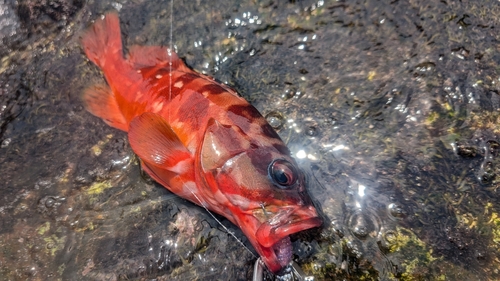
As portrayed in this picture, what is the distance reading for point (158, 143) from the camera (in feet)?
9.56

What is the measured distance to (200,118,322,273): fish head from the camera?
245cm

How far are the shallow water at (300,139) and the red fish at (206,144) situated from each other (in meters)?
0.21

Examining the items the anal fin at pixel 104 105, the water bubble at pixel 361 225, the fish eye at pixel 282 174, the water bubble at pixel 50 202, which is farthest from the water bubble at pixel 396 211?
the water bubble at pixel 50 202

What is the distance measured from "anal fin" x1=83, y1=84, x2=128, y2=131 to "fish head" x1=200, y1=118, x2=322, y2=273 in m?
1.10

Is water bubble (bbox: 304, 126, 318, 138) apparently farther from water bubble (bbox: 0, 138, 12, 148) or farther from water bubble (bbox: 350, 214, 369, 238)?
water bubble (bbox: 0, 138, 12, 148)

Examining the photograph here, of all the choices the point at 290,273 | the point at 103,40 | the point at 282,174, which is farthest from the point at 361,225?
the point at 103,40

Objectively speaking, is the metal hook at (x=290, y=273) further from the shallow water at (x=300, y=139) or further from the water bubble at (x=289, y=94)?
the water bubble at (x=289, y=94)

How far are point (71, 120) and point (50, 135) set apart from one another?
21cm

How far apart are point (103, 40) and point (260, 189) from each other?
88.6 inches

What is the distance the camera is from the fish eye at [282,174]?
8.36ft

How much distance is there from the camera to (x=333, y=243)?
8.98ft

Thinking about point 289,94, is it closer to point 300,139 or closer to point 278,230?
point 300,139

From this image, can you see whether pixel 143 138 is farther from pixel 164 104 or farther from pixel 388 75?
pixel 388 75

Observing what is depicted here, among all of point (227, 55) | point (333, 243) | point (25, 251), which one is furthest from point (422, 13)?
point (25, 251)
